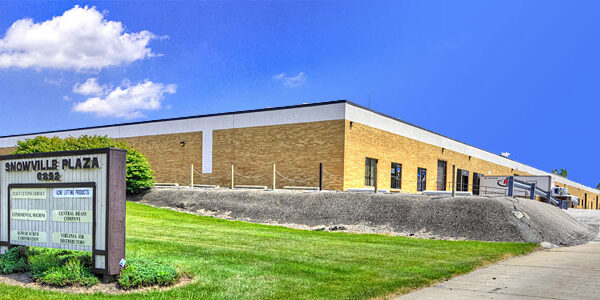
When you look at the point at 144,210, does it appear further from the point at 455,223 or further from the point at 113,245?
the point at 113,245

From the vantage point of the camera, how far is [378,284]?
830cm

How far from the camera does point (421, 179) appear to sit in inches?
1588

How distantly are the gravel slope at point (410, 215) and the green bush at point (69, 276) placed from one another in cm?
1222

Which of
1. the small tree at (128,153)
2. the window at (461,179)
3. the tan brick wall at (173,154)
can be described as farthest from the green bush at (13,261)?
the window at (461,179)

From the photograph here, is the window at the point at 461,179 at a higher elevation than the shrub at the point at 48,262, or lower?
lower

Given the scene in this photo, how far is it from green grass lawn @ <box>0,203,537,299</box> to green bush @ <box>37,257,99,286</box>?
0.42 meters

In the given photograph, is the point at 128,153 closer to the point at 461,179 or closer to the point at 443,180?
the point at 443,180

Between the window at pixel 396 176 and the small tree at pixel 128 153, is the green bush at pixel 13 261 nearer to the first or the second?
the small tree at pixel 128 153

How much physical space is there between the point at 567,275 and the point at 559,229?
8816 millimetres

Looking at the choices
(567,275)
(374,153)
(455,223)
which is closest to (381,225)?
(455,223)

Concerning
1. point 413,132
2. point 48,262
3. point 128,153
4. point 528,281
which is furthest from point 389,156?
point 48,262

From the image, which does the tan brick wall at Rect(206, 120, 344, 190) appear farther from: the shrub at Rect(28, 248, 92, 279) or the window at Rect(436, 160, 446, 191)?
the shrub at Rect(28, 248, 92, 279)

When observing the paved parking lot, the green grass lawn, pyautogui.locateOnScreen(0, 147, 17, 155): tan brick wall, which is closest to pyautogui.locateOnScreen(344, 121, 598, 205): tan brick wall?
the green grass lawn

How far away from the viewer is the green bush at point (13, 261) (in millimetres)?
9174
